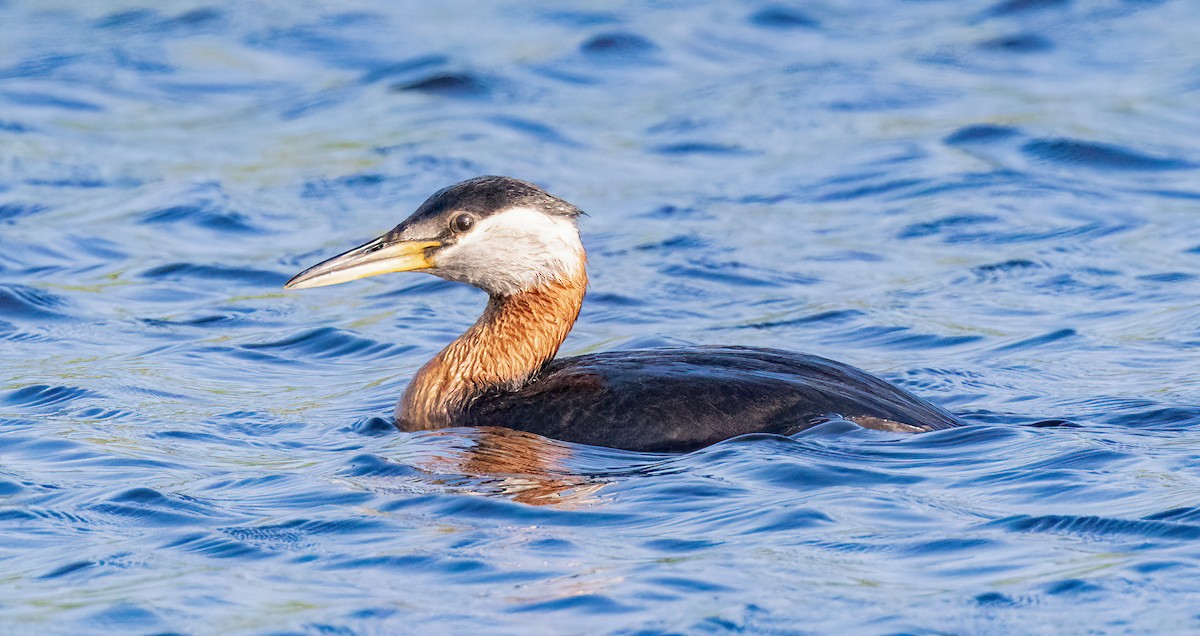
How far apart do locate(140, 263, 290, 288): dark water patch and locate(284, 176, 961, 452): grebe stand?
4228 mm

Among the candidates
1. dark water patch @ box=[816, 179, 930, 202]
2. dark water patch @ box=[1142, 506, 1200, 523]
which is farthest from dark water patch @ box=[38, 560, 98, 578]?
dark water patch @ box=[816, 179, 930, 202]

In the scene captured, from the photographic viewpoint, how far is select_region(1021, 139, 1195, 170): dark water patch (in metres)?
15.9

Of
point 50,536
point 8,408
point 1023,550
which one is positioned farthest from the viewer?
point 8,408

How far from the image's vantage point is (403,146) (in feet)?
55.8

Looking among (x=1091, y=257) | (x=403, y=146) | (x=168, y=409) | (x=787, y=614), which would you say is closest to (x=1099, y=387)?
(x=1091, y=257)

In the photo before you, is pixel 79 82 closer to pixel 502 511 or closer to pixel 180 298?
pixel 180 298

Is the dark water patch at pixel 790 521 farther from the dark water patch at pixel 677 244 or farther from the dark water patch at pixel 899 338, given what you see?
the dark water patch at pixel 677 244

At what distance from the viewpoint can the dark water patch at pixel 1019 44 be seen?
63.0 ft

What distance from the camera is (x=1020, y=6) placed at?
20.4 m

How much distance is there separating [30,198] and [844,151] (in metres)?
7.20

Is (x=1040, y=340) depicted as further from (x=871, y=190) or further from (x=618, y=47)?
(x=618, y=47)

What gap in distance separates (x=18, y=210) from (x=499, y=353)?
7.26 meters

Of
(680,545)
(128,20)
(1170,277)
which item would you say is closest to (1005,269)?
(1170,277)

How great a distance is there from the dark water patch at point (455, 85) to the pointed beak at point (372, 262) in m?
9.28
